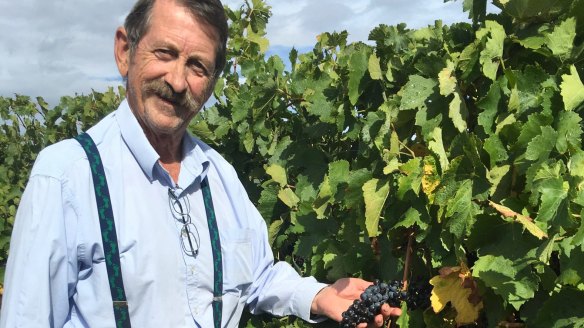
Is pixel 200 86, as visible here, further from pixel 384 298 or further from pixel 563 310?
pixel 563 310

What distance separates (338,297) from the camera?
2383 millimetres

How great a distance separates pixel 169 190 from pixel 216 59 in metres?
0.46

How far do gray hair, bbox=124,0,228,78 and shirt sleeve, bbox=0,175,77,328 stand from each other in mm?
584

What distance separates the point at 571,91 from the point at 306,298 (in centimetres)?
114

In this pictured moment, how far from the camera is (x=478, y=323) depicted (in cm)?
192

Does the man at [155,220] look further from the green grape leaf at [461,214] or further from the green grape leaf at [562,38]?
the green grape leaf at [562,38]

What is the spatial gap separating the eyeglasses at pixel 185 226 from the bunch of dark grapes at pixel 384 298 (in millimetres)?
517

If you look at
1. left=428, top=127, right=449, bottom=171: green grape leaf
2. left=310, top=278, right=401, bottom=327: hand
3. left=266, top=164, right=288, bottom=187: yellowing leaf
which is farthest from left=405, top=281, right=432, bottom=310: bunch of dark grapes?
left=266, top=164, right=288, bottom=187: yellowing leaf

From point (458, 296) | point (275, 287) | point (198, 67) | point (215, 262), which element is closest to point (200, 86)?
point (198, 67)

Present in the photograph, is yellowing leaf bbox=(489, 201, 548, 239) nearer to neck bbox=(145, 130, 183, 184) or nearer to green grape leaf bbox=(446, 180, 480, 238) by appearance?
green grape leaf bbox=(446, 180, 480, 238)

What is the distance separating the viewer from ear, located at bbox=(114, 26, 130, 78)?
236cm

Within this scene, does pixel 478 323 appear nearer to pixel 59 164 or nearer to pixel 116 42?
pixel 59 164

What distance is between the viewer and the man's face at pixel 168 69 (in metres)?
2.22

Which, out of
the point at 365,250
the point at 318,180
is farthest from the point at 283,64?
the point at 365,250
